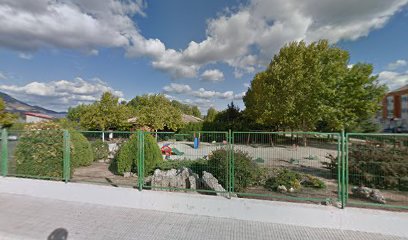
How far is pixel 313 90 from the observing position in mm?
18188

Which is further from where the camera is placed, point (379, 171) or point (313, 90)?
point (313, 90)

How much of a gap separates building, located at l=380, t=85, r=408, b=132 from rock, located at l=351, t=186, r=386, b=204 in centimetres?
5555

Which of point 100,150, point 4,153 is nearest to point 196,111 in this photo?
point 100,150

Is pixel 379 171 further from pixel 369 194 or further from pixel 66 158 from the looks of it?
pixel 66 158

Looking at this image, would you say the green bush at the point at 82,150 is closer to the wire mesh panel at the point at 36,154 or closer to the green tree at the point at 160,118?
the wire mesh panel at the point at 36,154

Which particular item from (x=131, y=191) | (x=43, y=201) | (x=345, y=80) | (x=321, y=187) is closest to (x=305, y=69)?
(x=345, y=80)

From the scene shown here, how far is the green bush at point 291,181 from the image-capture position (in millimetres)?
5938

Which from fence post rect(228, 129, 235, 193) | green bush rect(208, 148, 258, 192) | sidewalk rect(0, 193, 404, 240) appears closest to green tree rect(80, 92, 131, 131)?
sidewalk rect(0, 193, 404, 240)

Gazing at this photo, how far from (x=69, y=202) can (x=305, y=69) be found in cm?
1940

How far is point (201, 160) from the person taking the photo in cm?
693

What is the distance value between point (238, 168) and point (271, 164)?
0.97 meters

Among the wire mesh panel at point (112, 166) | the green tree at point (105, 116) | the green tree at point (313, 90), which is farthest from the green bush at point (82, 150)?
the green tree at point (313, 90)

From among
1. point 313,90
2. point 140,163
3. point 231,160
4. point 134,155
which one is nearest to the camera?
point 231,160

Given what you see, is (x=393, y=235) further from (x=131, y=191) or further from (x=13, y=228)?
(x=13, y=228)
